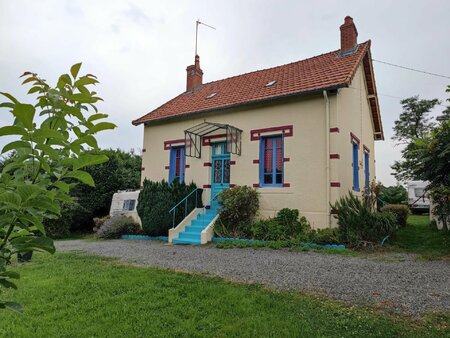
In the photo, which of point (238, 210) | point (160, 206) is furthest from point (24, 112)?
point (160, 206)

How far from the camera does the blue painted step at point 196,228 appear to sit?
988cm

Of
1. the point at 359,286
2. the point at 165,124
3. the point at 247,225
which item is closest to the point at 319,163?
the point at 247,225

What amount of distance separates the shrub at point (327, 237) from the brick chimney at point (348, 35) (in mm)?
7631

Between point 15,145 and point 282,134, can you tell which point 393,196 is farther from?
point 15,145

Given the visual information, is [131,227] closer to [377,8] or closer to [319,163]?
[319,163]

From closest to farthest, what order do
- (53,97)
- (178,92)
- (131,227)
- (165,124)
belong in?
(53,97) → (131,227) → (165,124) → (178,92)

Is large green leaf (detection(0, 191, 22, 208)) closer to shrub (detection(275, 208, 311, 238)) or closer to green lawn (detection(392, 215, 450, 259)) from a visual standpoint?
green lawn (detection(392, 215, 450, 259))

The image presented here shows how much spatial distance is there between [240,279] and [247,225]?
4.94m

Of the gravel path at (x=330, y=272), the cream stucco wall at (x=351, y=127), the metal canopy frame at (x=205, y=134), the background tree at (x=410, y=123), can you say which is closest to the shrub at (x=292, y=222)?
the cream stucco wall at (x=351, y=127)

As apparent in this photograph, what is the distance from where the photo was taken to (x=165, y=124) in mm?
13703

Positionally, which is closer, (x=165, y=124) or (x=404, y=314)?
(x=404, y=314)

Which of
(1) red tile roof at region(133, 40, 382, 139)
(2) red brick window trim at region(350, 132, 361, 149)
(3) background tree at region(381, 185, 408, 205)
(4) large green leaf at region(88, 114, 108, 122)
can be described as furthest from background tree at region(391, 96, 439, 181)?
(4) large green leaf at region(88, 114, 108, 122)

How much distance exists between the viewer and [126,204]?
551 inches

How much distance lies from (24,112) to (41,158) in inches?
7.2
